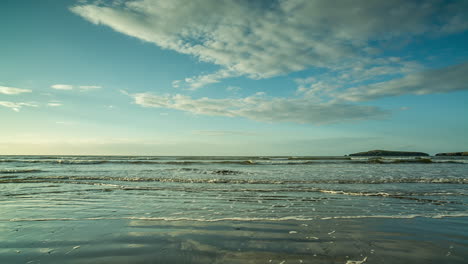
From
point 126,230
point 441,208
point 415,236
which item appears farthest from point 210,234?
point 441,208

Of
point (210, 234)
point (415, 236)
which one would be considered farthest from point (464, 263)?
point (210, 234)

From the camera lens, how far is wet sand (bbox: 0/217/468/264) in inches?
176

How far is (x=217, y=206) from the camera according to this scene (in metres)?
9.00

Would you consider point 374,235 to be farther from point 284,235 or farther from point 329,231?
point 284,235

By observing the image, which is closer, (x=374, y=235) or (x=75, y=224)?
(x=374, y=235)

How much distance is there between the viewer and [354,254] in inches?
180

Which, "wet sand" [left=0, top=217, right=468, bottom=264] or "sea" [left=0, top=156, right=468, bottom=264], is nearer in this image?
"wet sand" [left=0, top=217, right=468, bottom=264]

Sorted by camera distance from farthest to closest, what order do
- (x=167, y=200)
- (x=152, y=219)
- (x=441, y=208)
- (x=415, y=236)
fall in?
(x=167, y=200) < (x=441, y=208) < (x=152, y=219) < (x=415, y=236)

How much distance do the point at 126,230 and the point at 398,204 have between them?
9902 mm

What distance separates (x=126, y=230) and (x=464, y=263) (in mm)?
7260

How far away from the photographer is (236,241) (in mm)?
5289

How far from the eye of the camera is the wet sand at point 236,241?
4.47 m

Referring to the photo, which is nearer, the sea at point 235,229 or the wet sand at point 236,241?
the wet sand at point 236,241

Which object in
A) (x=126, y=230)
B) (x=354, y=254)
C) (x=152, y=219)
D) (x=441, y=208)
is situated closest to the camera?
(x=354, y=254)
